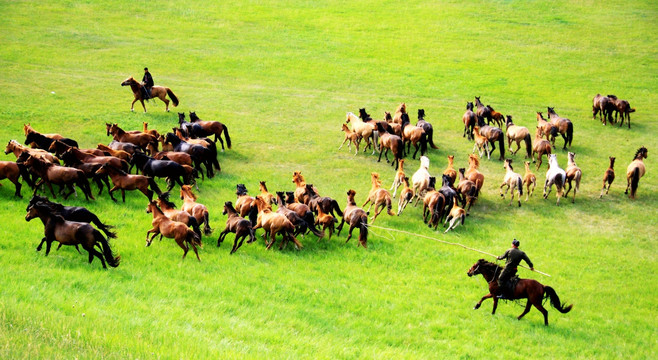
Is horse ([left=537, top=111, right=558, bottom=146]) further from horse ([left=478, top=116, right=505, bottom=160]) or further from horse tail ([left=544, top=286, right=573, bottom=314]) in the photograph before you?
horse tail ([left=544, top=286, right=573, bottom=314])

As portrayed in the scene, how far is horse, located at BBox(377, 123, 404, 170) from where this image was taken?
23.6 m

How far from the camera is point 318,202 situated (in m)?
17.5

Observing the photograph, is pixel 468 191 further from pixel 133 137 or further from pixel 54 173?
pixel 54 173

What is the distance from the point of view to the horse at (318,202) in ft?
57.5

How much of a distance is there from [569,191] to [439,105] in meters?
11.7

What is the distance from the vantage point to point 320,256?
15.9 meters

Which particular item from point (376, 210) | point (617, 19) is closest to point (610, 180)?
point (376, 210)

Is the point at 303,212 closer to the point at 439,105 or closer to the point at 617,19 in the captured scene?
the point at 439,105

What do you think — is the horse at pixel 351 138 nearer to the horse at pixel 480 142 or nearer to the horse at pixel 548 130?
the horse at pixel 480 142

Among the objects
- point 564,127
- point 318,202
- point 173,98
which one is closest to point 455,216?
point 318,202

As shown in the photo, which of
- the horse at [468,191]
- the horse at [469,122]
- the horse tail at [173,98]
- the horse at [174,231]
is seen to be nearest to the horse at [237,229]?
the horse at [174,231]

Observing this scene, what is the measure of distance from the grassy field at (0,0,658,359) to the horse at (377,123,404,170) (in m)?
0.86

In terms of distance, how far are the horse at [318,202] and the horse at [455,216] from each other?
10.6ft

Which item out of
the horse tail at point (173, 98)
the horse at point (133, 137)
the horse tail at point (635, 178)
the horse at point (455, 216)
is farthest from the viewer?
the horse tail at point (173, 98)
